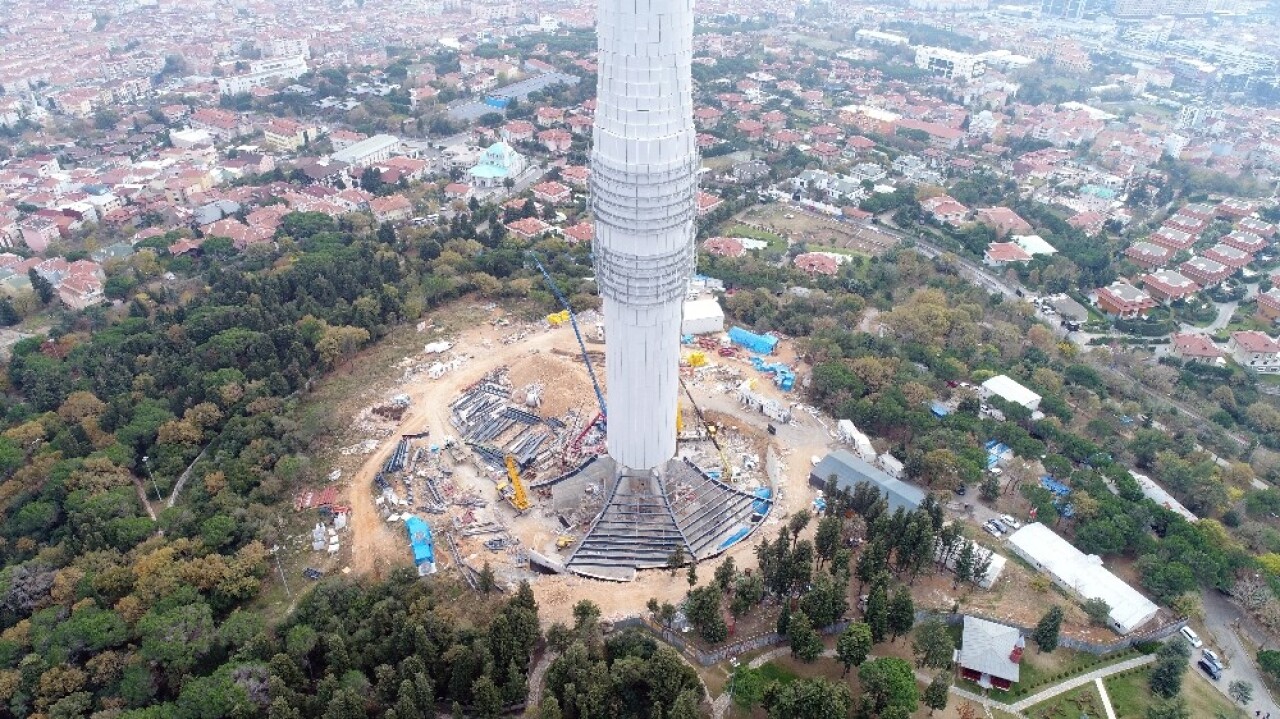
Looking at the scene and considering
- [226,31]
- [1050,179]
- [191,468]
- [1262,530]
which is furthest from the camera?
[226,31]

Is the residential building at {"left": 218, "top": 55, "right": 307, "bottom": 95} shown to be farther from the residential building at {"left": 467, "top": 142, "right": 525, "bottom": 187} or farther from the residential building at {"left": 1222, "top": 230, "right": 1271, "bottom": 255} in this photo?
the residential building at {"left": 1222, "top": 230, "right": 1271, "bottom": 255}

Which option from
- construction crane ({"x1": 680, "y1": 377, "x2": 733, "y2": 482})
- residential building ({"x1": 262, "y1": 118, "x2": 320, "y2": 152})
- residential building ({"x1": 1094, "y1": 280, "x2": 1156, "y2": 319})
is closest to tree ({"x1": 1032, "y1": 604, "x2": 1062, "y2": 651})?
construction crane ({"x1": 680, "y1": 377, "x2": 733, "y2": 482})

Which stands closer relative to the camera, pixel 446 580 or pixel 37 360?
pixel 446 580

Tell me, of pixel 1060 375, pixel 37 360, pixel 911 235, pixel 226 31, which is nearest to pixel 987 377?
pixel 1060 375

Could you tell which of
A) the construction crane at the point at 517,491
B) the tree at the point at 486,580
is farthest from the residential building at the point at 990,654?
the construction crane at the point at 517,491

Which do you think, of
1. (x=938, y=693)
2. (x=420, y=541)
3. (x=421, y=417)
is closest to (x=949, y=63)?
(x=421, y=417)

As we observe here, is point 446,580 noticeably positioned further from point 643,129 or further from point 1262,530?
point 1262,530

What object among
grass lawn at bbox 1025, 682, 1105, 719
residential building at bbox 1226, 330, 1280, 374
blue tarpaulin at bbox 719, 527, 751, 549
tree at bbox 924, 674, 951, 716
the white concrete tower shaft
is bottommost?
residential building at bbox 1226, 330, 1280, 374
